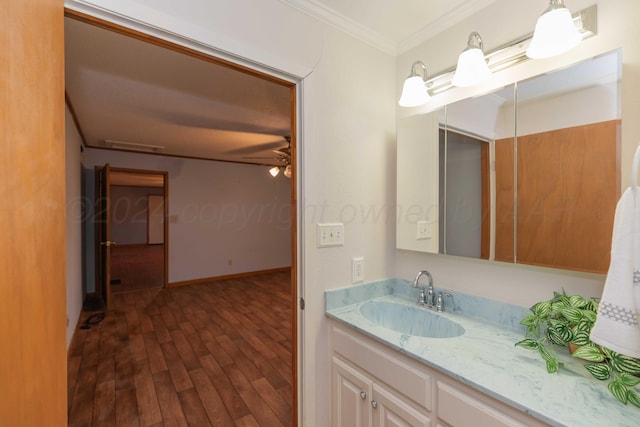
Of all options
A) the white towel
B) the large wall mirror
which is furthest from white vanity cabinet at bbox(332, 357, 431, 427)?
the large wall mirror

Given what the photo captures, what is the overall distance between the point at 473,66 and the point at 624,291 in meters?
1.02

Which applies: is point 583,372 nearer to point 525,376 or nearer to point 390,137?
point 525,376

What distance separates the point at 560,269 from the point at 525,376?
50cm

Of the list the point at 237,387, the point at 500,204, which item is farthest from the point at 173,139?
the point at 500,204

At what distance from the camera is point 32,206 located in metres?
0.60

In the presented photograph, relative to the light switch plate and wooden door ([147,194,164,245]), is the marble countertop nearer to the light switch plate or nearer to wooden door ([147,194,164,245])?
the light switch plate

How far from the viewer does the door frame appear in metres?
0.96

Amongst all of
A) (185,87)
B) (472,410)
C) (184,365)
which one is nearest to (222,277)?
(184,365)

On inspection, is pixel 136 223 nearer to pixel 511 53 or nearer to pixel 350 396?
pixel 350 396

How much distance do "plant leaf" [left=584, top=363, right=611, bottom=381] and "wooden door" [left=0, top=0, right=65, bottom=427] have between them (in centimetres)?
143

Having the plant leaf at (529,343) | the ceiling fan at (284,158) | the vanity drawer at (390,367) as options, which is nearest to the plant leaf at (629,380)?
the plant leaf at (529,343)

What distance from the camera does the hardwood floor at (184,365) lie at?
74.8 inches

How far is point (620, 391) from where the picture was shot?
78cm

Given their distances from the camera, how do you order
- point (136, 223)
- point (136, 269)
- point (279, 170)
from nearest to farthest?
point (279, 170)
point (136, 269)
point (136, 223)
